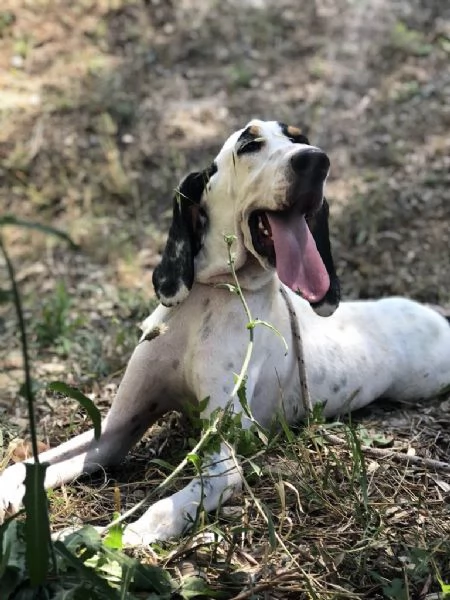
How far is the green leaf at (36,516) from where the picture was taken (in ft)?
6.48

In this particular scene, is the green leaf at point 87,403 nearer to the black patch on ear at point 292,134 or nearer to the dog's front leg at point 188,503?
the dog's front leg at point 188,503

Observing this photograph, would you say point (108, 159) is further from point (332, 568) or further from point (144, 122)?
point (332, 568)

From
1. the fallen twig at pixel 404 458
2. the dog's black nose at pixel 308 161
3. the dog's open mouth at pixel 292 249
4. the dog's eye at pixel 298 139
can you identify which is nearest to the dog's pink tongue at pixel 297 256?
the dog's open mouth at pixel 292 249

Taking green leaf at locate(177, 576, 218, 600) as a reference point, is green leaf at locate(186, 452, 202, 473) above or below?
above

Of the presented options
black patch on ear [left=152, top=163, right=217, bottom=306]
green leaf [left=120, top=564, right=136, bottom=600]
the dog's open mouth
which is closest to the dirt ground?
black patch on ear [left=152, top=163, right=217, bottom=306]

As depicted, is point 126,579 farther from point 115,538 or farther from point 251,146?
point 251,146

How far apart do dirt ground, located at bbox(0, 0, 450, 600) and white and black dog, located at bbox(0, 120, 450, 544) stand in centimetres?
47

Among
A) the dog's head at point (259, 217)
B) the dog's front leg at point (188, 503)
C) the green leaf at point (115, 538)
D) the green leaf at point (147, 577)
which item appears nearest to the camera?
the green leaf at point (147, 577)

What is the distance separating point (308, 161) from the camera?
2.90 metres

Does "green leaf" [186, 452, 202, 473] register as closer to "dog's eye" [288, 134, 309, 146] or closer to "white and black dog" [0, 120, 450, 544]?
"white and black dog" [0, 120, 450, 544]

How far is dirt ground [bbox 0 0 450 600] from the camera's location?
5270 millimetres

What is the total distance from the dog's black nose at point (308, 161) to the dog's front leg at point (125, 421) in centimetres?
91

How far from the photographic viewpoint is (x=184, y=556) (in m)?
2.50

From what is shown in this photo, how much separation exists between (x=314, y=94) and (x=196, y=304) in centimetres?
567
